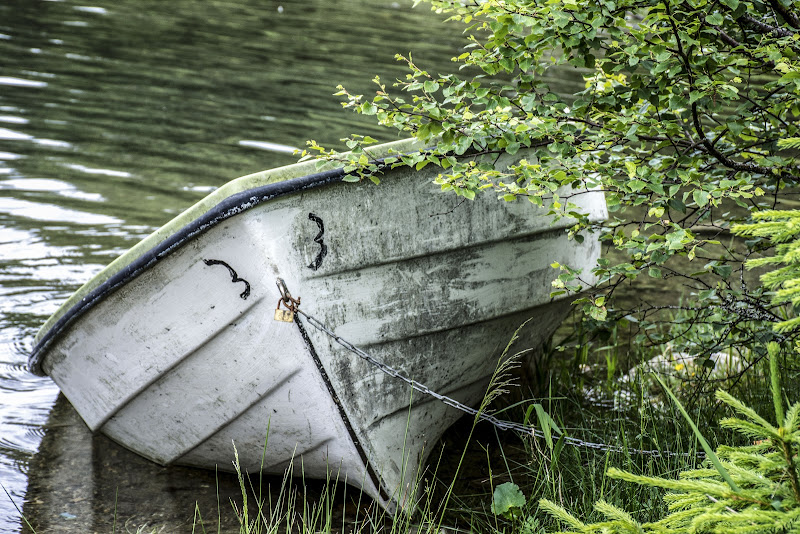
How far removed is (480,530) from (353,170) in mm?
1413

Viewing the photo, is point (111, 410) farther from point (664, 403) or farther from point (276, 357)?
point (664, 403)

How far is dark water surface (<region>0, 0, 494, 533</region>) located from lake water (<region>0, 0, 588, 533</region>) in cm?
1

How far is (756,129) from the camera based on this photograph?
324 cm

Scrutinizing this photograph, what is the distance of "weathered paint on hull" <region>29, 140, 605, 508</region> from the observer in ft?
9.00

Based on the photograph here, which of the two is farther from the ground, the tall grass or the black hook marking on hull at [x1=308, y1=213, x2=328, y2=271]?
the black hook marking on hull at [x1=308, y1=213, x2=328, y2=271]

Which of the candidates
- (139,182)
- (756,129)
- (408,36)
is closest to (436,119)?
(756,129)

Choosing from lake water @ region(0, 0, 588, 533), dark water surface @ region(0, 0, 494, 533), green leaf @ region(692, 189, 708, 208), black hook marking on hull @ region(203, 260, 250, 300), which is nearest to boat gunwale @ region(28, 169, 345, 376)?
black hook marking on hull @ region(203, 260, 250, 300)

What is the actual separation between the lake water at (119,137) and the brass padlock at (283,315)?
834 millimetres

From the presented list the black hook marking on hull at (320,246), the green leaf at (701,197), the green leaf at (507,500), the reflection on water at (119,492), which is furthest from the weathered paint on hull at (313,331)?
the green leaf at (701,197)

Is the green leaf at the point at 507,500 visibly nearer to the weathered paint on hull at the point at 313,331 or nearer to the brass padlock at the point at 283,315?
the weathered paint on hull at the point at 313,331

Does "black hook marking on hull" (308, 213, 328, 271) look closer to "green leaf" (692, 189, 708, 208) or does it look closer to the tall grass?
the tall grass

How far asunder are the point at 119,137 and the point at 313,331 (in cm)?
650

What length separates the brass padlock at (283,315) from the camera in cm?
273

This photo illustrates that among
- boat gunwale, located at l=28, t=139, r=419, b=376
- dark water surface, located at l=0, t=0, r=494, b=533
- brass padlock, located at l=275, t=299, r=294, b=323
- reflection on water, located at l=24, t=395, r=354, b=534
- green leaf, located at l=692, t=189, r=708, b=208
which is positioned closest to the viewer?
green leaf, located at l=692, t=189, r=708, b=208
